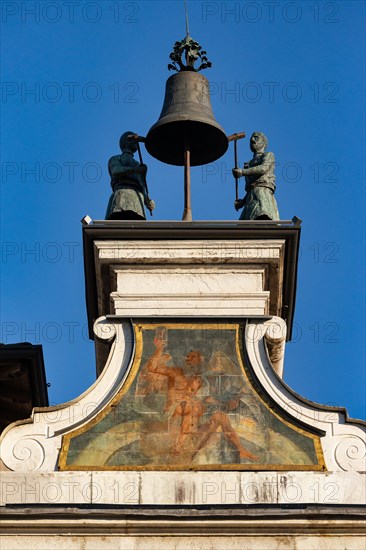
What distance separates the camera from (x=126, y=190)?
74.9 feet

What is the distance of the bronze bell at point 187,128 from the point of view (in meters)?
23.5

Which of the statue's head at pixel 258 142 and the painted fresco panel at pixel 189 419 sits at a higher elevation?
the statue's head at pixel 258 142

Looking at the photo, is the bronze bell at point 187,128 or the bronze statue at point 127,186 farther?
the bronze bell at point 187,128

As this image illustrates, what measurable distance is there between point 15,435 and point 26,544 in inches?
72.4

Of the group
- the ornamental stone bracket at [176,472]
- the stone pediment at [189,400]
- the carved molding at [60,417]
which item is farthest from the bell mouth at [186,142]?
the ornamental stone bracket at [176,472]

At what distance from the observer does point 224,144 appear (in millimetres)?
23828

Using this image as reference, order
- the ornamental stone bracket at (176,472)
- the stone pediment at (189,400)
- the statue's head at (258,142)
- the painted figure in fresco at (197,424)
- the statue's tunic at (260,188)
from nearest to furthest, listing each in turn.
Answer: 1. the ornamental stone bracket at (176,472)
2. the stone pediment at (189,400)
3. the painted figure in fresco at (197,424)
4. the statue's tunic at (260,188)
5. the statue's head at (258,142)

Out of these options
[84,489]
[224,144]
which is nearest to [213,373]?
[84,489]

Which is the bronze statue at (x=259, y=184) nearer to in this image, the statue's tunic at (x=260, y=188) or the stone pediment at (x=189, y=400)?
the statue's tunic at (x=260, y=188)

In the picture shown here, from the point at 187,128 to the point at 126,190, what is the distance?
152 centimetres

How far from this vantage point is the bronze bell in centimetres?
2355

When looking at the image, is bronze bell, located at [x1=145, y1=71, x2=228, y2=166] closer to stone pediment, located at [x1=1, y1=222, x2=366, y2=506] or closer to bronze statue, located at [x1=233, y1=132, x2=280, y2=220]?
bronze statue, located at [x1=233, y1=132, x2=280, y2=220]

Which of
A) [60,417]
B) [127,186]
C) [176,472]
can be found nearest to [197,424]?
[176,472]

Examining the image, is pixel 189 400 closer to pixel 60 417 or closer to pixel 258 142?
pixel 60 417
